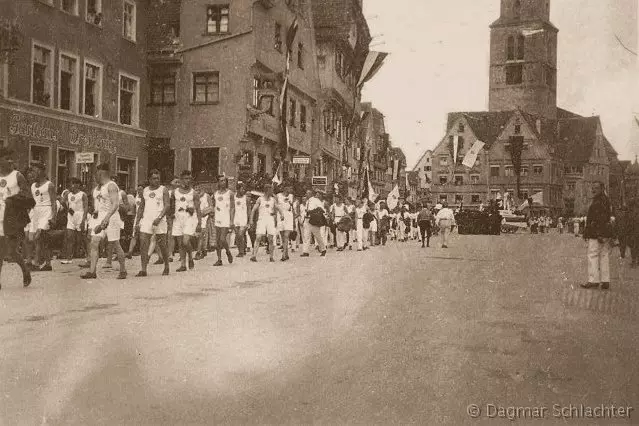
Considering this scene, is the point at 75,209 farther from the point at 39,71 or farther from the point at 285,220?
the point at 39,71

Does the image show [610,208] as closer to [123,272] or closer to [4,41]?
[123,272]

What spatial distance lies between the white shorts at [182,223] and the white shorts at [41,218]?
2.36m

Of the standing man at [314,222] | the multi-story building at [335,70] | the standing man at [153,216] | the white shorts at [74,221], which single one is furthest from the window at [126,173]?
the multi-story building at [335,70]

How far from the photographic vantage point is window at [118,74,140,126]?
28.3 metres

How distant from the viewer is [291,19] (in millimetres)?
37531

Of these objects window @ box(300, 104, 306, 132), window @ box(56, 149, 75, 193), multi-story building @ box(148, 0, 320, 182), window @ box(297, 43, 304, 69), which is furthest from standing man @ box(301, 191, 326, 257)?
window @ box(300, 104, 306, 132)

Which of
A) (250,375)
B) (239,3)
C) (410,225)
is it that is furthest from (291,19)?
(250,375)

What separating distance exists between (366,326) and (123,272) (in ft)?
20.0

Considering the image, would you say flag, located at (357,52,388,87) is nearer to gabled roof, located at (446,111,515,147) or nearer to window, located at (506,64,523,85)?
gabled roof, located at (446,111,515,147)

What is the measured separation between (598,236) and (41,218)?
28.2ft

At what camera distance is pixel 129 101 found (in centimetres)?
2942

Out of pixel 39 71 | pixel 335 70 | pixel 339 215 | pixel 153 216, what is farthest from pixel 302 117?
pixel 39 71

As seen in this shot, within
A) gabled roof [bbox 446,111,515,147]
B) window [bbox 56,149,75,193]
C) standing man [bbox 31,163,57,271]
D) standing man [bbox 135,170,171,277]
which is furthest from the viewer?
gabled roof [bbox 446,111,515,147]

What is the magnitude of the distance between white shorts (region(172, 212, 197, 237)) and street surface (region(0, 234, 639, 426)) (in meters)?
2.77
